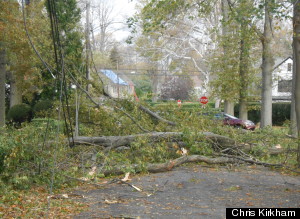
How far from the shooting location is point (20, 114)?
981 inches

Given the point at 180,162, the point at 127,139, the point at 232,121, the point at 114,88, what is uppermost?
the point at 114,88

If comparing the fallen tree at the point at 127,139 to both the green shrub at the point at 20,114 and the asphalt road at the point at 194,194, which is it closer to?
the asphalt road at the point at 194,194

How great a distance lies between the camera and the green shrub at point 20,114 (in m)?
24.8

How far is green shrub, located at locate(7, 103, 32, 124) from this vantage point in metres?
24.8

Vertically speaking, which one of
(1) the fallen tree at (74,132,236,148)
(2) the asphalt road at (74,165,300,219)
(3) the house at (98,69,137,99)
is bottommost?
(2) the asphalt road at (74,165,300,219)

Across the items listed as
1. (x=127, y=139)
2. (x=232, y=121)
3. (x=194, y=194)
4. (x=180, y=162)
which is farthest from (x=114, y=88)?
(x=194, y=194)

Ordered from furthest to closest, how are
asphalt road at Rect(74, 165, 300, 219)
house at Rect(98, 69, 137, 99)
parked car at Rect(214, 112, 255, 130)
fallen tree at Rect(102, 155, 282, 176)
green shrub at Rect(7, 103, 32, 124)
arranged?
green shrub at Rect(7, 103, 32, 124), parked car at Rect(214, 112, 255, 130), house at Rect(98, 69, 137, 99), fallen tree at Rect(102, 155, 282, 176), asphalt road at Rect(74, 165, 300, 219)

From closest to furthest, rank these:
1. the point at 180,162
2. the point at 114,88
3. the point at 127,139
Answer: the point at 180,162, the point at 127,139, the point at 114,88

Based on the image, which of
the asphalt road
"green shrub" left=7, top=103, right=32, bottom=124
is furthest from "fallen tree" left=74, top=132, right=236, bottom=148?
"green shrub" left=7, top=103, right=32, bottom=124

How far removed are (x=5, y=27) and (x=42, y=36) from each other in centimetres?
222

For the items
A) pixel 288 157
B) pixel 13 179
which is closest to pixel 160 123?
pixel 288 157

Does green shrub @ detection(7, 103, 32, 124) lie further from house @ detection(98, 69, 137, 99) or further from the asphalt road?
the asphalt road

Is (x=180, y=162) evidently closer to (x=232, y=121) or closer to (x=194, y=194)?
(x=194, y=194)

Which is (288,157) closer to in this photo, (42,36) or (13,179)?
(13,179)
